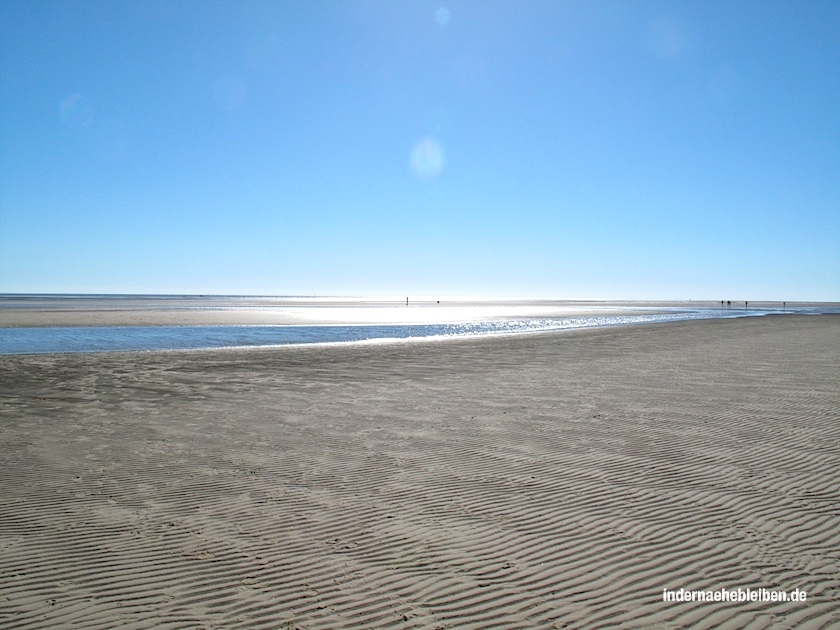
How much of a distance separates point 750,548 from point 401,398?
9869mm

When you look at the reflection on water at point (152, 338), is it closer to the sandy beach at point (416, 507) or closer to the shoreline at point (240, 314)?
the shoreline at point (240, 314)

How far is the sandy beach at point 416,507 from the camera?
193 inches

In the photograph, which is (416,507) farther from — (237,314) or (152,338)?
(237,314)

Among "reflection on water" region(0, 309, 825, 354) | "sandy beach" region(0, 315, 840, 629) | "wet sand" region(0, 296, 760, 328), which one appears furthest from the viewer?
"wet sand" region(0, 296, 760, 328)

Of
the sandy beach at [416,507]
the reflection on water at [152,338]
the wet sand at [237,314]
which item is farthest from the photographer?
the wet sand at [237,314]

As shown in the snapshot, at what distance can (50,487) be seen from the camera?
7805mm

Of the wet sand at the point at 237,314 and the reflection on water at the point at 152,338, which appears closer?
the reflection on water at the point at 152,338

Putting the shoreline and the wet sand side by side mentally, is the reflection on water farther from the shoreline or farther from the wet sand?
the wet sand

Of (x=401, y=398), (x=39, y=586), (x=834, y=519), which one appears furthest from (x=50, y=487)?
(x=834, y=519)

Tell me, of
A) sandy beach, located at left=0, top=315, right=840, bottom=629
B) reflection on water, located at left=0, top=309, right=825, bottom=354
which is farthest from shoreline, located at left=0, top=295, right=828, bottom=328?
sandy beach, located at left=0, top=315, right=840, bottom=629

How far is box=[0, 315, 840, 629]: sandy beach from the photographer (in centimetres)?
490

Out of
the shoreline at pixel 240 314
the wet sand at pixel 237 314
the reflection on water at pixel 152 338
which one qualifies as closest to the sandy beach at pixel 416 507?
the reflection on water at pixel 152 338

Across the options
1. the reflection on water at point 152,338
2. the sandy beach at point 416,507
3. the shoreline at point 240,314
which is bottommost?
the sandy beach at point 416,507

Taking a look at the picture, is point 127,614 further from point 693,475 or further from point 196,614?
point 693,475
